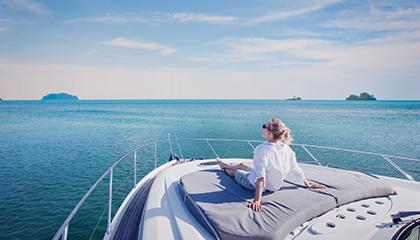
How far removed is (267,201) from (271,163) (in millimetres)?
331

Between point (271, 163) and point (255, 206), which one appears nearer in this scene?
point (255, 206)

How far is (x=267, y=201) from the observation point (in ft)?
5.94

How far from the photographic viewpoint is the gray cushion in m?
1.46

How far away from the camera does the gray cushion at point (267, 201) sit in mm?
1457

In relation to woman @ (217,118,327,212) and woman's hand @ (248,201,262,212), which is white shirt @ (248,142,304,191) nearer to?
woman @ (217,118,327,212)

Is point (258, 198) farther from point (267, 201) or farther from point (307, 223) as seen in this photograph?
point (307, 223)

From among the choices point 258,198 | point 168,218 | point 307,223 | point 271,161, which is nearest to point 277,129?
point 271,161

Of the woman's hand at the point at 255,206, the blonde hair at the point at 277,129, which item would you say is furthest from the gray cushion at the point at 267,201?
the blonde hair at the point at 277,129

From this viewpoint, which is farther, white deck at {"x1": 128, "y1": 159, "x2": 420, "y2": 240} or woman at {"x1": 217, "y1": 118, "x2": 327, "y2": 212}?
woman at {"x1": 217, "y1": 118, "x2": 327, "y2": 212}

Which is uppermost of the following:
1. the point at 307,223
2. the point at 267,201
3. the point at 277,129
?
the point at 277,129

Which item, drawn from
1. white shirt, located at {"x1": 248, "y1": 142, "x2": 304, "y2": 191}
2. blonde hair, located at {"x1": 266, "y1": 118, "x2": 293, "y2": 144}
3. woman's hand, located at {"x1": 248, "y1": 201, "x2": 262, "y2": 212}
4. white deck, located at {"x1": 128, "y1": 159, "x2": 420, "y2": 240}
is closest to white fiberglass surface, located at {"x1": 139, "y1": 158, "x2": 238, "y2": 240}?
white deck, located at {"x1": 128, "y1": 159, "x2": 420, "y2": 240}

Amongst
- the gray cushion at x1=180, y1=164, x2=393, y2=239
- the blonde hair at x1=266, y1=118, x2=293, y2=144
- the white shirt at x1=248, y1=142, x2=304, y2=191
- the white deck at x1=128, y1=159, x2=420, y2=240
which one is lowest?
the white deck at x1=128, y1=159, x2=420, y2=240

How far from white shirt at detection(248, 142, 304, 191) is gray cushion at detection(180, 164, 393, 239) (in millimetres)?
128

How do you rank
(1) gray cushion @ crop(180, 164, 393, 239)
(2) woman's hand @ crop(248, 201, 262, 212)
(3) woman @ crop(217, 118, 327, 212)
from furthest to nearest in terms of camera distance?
(3) woman @ crop(217, 118, 327, 212) < (2) woman's hand @ crop(248, 201, 262, 212) < (1) gray cushion @ crop(180, 164, 393, 239)
